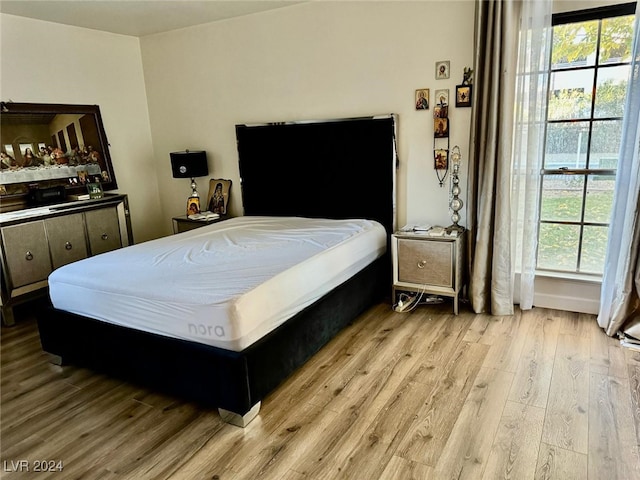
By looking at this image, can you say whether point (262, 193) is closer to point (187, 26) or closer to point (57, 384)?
point (187, 26)

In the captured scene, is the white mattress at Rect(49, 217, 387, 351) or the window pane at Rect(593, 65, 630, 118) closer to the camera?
the white mattress at Rect(49, 217, 387, 351)

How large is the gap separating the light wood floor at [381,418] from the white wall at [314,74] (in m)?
1.32

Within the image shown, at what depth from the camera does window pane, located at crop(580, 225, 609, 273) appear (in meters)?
3.12

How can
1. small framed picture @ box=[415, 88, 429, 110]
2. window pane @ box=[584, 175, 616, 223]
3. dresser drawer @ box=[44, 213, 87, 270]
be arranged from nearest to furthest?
window pane @ box=[584, 175, 616, 223] → small framed picture @ box=[415, 88, 429, 110] → dresser drawer @ box=[44, 213, 87, 270]

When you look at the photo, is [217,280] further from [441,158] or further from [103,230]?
[103,230]

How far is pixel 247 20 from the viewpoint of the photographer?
399 cm

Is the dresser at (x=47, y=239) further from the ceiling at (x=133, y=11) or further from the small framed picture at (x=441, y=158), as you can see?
the small framed picture at (x=441, y=158)

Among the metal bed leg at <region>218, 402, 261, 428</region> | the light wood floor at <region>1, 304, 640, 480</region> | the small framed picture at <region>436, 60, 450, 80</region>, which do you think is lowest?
the light wood floor at <region>1, 304, 640, 480</region>

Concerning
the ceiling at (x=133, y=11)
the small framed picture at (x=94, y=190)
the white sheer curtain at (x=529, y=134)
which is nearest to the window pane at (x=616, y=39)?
the white sheer curtain at (x=529, y=134)

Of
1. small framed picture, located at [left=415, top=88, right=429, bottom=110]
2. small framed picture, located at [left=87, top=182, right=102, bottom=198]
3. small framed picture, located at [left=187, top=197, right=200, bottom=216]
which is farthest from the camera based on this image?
small framed picture, located at [left=187, top=197, right=200, bottom=216]

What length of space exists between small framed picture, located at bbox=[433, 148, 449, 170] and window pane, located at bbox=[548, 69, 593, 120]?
753 mm

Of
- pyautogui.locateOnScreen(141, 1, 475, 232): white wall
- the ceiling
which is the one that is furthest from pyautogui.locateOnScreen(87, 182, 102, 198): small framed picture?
the ceiling

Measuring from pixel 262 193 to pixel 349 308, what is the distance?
1693mm

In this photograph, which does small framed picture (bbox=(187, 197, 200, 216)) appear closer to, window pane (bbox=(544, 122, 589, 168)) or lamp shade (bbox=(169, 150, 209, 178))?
lamp shade (bbox=(169, 150, 209, 178))
